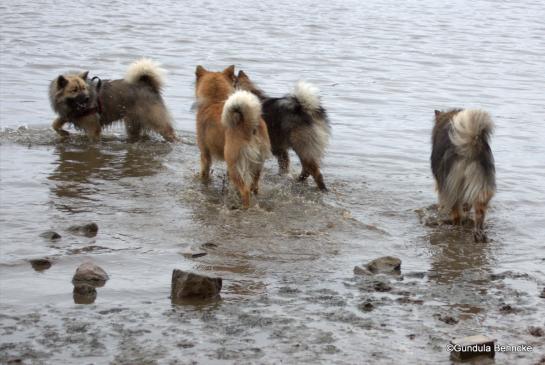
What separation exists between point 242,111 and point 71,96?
326 centimetres

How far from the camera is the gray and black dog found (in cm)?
855

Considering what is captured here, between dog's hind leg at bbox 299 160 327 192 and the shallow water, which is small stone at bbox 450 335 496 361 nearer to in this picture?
the shallow water

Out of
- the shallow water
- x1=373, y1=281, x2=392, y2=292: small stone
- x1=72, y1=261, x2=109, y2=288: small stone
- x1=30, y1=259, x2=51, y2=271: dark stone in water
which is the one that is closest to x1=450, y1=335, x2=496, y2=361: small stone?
the shallow water

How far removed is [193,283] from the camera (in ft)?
18.0

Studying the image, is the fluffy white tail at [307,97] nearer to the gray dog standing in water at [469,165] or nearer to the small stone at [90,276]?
the gray dog standing in water at [469,165]

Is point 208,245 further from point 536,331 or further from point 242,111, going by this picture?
point 536,331

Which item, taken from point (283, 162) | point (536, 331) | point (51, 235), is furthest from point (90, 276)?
point (283, 162)

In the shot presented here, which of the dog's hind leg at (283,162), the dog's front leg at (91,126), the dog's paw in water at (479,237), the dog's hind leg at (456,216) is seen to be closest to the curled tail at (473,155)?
the dog's paw in water at (479,237)

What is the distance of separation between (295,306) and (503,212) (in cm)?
366

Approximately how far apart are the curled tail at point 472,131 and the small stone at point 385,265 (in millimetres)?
1395

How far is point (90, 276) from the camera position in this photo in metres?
5.79

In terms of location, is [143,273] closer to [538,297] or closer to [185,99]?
[538,297]

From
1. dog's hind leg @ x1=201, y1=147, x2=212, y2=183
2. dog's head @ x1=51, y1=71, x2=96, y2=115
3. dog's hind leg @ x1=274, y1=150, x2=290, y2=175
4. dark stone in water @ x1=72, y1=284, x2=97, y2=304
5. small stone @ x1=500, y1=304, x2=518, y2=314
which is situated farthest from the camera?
dog's head @ x1=51, y1=71, x2=96, y2=115

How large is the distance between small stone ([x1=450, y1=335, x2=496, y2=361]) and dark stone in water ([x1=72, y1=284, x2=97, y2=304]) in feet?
7.33
